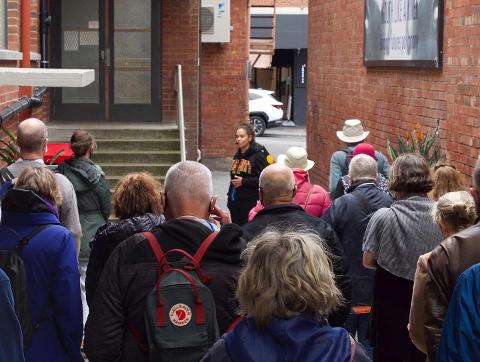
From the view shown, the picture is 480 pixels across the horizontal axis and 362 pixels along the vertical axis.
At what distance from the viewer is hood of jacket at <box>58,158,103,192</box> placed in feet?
28.0

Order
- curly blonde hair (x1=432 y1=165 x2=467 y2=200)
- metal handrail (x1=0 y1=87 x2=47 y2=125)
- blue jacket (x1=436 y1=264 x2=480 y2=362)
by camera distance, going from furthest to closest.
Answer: metal handrail (x1=0 y1=87 x2=47 y2=125) < curly blonde hair (x1=432 y1=165 x2=467 y2=200) < blue jacket (x1=436 y1=264 x2=480 y2=362)

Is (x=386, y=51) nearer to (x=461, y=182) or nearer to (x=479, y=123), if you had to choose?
(x=479, y=123)

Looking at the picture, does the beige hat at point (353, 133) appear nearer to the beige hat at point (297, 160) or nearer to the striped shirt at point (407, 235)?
the beige hat at point (297, 160)

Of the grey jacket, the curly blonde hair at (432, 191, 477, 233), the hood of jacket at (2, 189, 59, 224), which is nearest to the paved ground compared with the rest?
the grey jacket

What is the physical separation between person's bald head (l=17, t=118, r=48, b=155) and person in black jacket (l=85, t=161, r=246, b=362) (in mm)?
3020

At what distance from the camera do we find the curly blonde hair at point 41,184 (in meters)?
5.47

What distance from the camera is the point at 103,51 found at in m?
17.0

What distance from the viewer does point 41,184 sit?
216 inches

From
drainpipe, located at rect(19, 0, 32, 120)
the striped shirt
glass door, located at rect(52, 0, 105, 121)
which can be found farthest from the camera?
glass door, located at rect(52, 0, 105, 121)

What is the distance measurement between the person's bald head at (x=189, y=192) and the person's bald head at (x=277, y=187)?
1.09m

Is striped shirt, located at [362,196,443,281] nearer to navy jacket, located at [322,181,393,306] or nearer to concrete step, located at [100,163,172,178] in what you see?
navy jacket, located at [322,181,393,306]

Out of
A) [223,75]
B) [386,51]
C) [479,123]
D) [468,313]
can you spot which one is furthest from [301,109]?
[468,313]

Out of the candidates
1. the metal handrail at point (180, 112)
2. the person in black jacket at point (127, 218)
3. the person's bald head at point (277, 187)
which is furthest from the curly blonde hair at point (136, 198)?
the metal handrail at point (180, 112)

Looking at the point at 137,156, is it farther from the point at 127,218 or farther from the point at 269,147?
the point at 269,147
